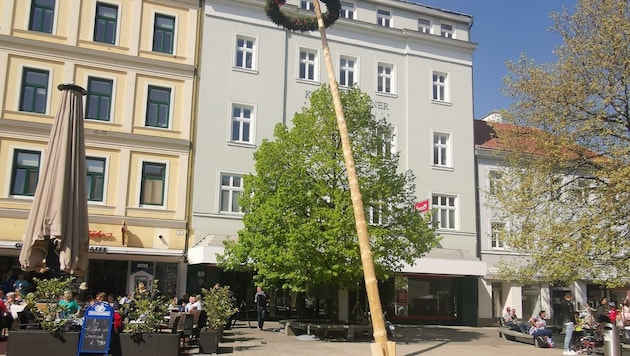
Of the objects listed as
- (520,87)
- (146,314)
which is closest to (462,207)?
(520,87)

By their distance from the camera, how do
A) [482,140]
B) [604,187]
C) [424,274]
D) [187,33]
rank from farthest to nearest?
[482,140] < [424,274] < [187,33] < [604,187]

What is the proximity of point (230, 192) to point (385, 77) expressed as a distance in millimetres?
10244

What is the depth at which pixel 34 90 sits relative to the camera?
2228 cm

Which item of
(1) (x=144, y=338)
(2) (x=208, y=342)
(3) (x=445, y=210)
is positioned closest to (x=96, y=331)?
(1) (x=144, y=338)

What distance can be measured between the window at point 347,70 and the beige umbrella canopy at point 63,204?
661 inches

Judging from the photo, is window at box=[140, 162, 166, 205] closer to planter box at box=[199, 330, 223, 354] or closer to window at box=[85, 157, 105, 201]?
window at box=[85, 157, 105, 201]

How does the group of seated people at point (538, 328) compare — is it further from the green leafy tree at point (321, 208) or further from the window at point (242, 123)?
the window at point (242, 123)

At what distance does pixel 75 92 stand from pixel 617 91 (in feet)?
52.2

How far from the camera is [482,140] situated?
105 ft

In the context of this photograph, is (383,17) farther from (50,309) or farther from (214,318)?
(50,309)

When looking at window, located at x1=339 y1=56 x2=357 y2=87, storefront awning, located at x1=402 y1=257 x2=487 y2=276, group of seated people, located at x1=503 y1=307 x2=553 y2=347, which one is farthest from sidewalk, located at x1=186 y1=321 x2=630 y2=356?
window, located at x1=339 y1=56 x2=357 y2=87

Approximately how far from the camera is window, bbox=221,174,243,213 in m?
24.1

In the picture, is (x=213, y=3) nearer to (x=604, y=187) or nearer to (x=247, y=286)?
(x=247, y=286)

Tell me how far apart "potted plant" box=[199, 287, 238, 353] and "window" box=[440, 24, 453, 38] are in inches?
866
